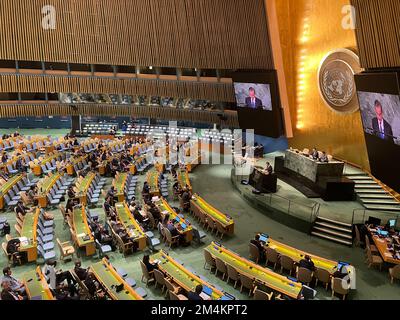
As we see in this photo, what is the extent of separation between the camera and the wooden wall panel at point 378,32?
9.46m

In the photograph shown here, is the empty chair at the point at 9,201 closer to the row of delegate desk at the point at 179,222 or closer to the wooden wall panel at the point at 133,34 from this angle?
the row of delegate desk at the point at 179,222

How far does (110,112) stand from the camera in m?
25.5

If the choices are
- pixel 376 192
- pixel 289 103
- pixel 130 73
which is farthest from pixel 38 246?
pixel 130 73

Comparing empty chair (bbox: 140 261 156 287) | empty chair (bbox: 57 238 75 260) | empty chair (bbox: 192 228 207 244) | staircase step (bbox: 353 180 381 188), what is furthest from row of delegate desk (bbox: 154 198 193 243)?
staircase step (bbox: 353 180 381 188)

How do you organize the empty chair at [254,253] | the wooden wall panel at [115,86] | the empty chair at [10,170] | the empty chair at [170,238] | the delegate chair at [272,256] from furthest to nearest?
1. the wooden wall panel at [115,86]
2. the empty chair at [10,170]
3. the empty chair at [170,238]
4. the empty chair at [254,253]
5. the delegate chair at [272,256]

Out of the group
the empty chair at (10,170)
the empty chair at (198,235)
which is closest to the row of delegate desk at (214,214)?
the empty chair at (198,235)

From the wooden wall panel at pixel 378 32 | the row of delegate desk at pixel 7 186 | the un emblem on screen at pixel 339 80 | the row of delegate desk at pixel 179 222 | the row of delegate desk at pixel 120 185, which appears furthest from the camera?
the un emblem on screen at pixel 339 80

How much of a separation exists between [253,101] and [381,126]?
27.0 feet

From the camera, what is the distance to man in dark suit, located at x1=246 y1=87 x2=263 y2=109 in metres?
18.0

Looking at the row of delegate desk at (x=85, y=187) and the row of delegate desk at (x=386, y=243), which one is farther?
the row of delegate desk at (x=85, y=187)

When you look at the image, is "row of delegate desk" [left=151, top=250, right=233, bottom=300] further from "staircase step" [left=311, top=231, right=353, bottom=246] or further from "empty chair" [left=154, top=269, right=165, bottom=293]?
"staircase step" [left=311, top=231, right=353, bottom=246]

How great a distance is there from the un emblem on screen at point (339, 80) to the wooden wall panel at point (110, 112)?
682 centimetres

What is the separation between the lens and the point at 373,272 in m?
10.1

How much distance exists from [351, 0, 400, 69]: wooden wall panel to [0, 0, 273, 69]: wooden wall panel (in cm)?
899
